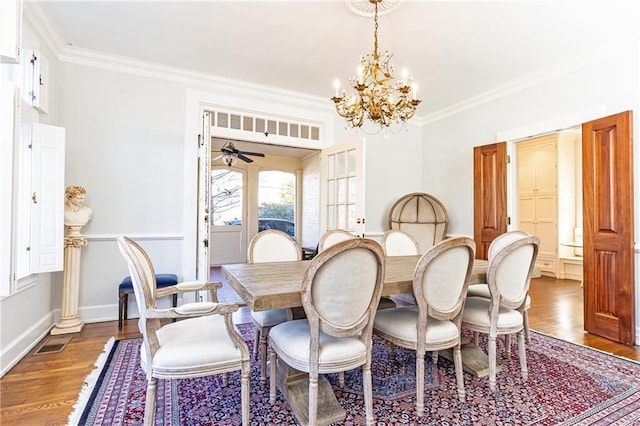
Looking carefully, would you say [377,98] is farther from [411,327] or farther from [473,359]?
[473,359]

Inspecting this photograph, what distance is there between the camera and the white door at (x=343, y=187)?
153 inches

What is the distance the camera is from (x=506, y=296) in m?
2.16

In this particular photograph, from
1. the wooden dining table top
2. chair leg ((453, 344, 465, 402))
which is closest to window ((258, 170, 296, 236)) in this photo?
the wooden dining table top

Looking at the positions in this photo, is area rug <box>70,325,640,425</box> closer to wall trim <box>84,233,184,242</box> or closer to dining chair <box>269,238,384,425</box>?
dining chair <box>269,238,384,425</box>

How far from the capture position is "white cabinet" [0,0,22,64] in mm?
1796

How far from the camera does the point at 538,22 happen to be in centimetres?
271

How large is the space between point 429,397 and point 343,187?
2.72 meters

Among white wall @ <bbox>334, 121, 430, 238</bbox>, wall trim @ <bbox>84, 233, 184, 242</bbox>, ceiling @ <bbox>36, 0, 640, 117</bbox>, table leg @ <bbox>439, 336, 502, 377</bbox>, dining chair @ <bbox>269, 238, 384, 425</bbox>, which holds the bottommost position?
table leg @ <bbox>439, 336, 502, 377</bbox>

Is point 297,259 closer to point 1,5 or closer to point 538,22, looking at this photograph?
point 1,5

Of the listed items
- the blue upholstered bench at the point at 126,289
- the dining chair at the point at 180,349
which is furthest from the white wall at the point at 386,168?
the dining chair at the point at 180,349

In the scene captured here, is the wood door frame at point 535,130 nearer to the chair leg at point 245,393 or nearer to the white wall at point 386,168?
the white wall at point 386,168

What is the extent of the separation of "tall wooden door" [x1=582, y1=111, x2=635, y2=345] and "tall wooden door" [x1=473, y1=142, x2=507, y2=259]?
930mm

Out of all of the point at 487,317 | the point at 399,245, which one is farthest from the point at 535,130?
the point at 487,317

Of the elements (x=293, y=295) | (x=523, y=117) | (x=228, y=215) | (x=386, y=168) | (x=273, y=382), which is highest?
(x=523, y=117)
